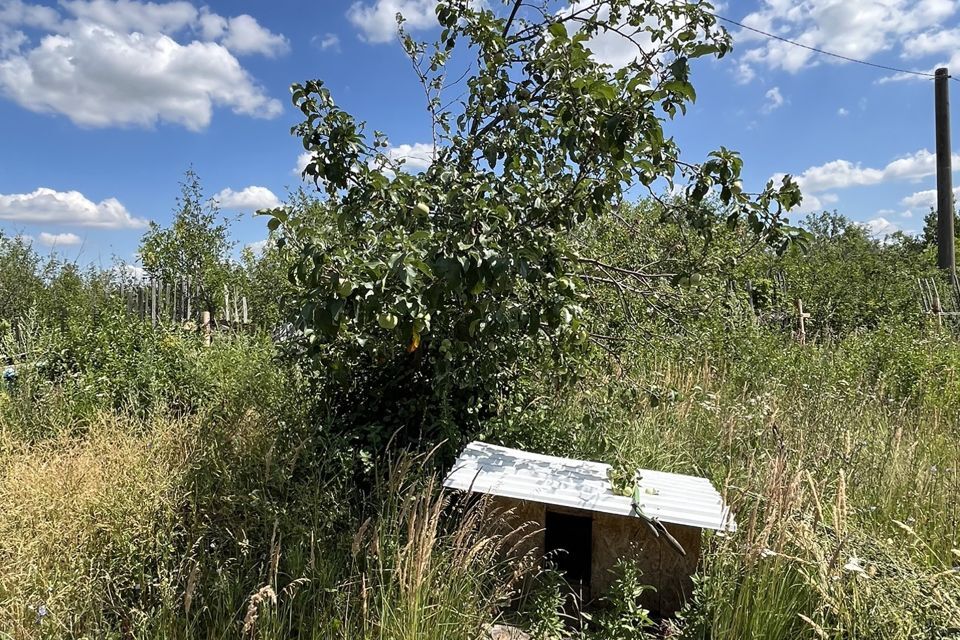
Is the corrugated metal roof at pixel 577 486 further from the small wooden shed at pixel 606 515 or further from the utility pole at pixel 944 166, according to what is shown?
the utility pole at pixel 944 166

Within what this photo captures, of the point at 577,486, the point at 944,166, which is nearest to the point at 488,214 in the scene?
the point at 577,486

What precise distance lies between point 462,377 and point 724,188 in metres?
1.42

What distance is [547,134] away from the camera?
262 centimetres

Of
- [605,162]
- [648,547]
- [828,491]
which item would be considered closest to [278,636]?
[648,547]

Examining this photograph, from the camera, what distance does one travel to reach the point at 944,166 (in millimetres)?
8758

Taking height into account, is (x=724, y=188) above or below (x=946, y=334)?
above

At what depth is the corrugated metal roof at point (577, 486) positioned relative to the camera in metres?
2.05

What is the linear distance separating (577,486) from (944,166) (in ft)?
32.9

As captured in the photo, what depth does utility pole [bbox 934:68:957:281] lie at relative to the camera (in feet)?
Result: 28.6

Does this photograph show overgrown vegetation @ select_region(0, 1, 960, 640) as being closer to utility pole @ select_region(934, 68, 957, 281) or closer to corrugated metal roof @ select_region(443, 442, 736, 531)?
corrugated metal roof @ select_region(443, 442, 736, 531)

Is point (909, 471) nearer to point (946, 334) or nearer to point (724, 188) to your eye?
point (724, 188)

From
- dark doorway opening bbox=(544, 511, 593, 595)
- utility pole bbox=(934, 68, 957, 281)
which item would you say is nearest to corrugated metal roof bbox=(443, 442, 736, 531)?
dark doorway opening bbox=(544, 511, 593, 595)

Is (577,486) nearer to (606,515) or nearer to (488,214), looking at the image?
(606,515)

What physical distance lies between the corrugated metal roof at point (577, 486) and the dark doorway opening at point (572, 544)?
0.20m
